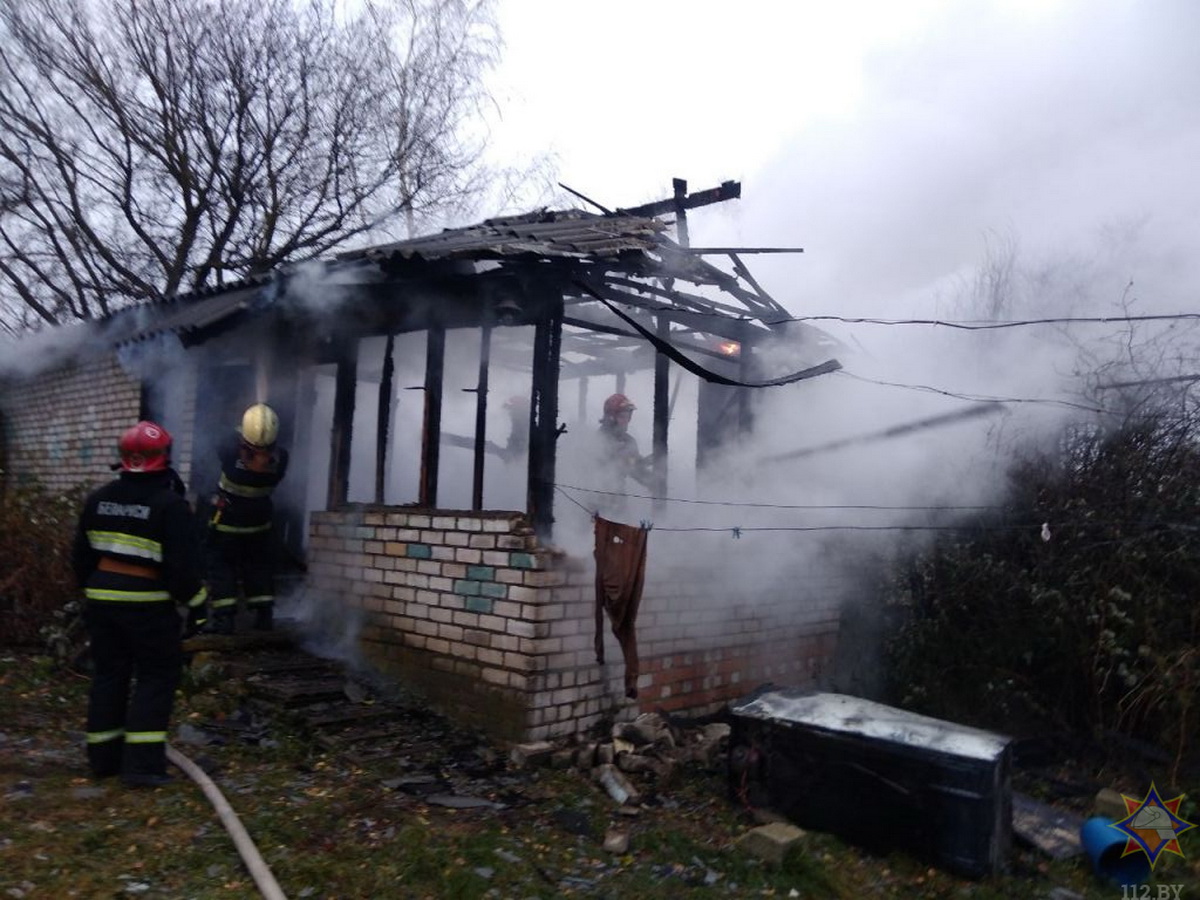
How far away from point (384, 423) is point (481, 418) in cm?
103

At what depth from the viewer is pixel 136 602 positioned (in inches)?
185

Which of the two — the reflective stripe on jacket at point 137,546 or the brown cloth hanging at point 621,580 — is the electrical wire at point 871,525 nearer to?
the brown cloth hanging at point 621,580

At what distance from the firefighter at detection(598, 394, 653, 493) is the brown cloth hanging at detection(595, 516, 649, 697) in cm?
A: 131

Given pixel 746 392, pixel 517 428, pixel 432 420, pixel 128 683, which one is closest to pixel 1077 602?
pixel 746 392

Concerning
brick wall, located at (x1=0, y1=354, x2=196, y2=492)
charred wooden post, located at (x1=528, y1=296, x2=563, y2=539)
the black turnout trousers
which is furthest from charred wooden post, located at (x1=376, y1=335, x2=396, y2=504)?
brick wall, located at (x1=0, y1=354, x2=196, y2=492)

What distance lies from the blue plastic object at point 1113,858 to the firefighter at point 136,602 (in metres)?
5.08

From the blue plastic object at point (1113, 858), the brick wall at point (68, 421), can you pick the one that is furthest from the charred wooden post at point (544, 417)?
the brick wall at point (68, 421)

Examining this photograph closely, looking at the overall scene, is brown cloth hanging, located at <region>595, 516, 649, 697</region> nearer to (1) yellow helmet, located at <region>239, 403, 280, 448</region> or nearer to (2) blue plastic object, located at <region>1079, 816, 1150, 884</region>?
(2) blue plastic object, located at <region>1079, 816, 1150, 884</region>

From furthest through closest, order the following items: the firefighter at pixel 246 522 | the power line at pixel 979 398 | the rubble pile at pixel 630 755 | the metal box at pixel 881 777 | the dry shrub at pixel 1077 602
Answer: the power line at pixel 979 398 → the firefighter at pixel 246 522 → the dry shrub at pixel 1077 602 → the rubble pile at pixel 630 755 → the metal box at pixel 881 777

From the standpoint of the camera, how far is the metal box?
4.60 m

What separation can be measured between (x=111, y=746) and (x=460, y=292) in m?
3.63

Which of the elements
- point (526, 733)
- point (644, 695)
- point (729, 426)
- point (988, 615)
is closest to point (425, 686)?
point (526, 733)

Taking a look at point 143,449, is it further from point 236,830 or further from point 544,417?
point 544,417

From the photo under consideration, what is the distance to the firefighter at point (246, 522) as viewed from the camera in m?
6.79
